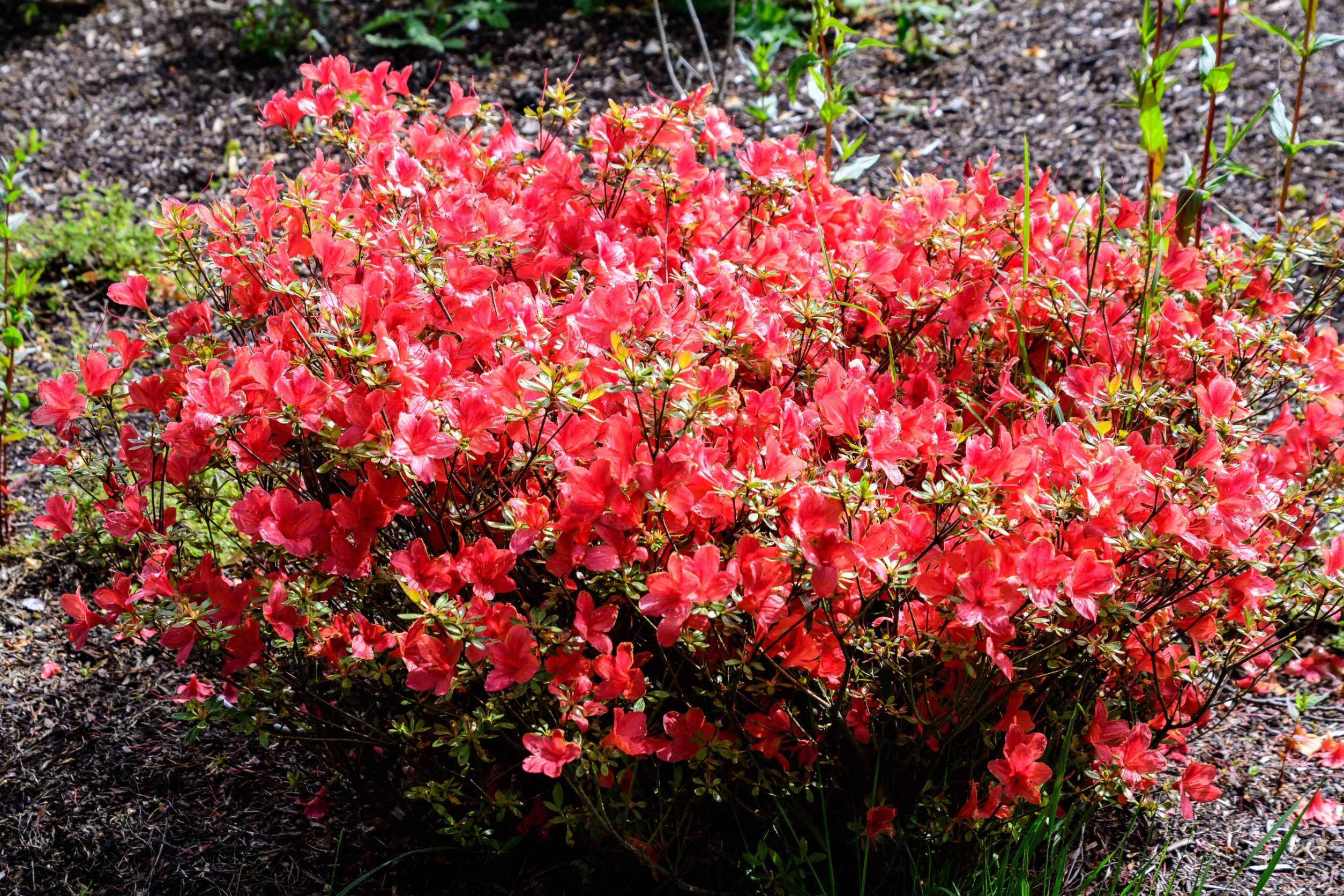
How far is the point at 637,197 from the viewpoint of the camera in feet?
7.06

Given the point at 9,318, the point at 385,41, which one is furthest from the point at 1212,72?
the point at 385,41

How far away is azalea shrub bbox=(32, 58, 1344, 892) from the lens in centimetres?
149

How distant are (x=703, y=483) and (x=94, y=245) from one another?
3813 millimetres

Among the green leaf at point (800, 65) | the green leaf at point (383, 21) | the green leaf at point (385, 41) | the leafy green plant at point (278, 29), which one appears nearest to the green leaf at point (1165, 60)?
the green leaf at point (800, 65)

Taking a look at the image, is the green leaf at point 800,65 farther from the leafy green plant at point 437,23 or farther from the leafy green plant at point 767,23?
the leafy green plant at point 437,23

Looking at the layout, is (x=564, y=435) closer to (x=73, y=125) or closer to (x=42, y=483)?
(x=42, y=483)

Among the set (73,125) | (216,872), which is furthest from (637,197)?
(73,125)

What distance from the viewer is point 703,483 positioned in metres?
1.47

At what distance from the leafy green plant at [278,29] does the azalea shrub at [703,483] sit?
157 inches

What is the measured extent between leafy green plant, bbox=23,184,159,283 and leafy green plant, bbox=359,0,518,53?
170cm

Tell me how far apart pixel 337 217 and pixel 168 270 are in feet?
1.25

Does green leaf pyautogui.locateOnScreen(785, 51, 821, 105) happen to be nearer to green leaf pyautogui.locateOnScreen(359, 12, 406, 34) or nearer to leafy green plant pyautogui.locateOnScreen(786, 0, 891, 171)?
leafy green plant pyautogui.locateOnScreen(786, 0, 891, 171)

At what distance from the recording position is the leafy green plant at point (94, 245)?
13.8 feet

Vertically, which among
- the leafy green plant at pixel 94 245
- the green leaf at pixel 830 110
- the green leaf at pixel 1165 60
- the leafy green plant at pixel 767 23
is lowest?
the leafy green plant at pixel 94 245
